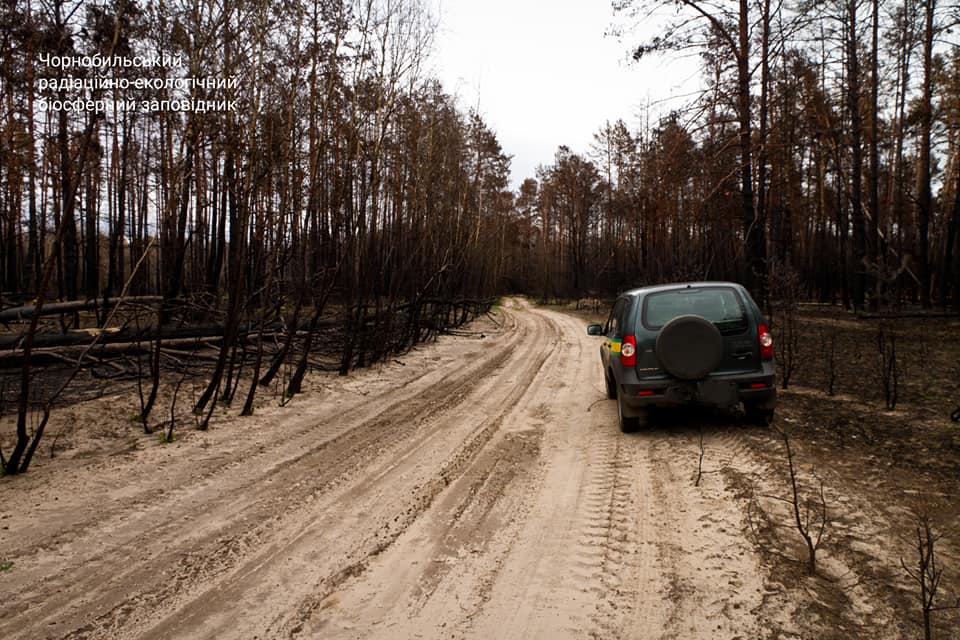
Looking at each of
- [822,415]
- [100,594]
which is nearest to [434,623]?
[100,594]

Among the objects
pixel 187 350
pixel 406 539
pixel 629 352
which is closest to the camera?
pixel 406 539

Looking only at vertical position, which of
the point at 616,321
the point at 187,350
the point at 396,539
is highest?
the point at 616,321

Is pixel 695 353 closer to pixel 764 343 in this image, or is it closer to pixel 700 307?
pixel 700 307

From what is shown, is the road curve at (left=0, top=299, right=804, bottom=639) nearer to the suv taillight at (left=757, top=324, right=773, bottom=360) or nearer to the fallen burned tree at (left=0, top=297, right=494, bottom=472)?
the suv taillight at (left=757, top=324, right=773, bottom=360)

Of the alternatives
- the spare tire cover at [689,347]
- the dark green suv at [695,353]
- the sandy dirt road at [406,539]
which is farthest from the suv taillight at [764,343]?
the sandy dirt road at [406,539]

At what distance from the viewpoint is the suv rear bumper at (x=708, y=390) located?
524cm

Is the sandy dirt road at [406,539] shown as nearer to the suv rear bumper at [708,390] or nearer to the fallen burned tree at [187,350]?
the suv rear bumper at [708,390]

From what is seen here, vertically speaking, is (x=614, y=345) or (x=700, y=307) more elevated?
(x=700, y=307)

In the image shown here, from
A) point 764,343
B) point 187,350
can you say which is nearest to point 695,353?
point 764,343

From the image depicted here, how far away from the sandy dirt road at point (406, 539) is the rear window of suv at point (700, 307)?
48.2 inches

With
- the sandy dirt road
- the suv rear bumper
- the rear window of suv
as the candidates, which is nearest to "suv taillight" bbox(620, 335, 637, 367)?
the suv rear bumper

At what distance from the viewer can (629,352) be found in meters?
5.49

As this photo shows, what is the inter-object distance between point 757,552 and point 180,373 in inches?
362

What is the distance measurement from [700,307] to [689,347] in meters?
0.61
